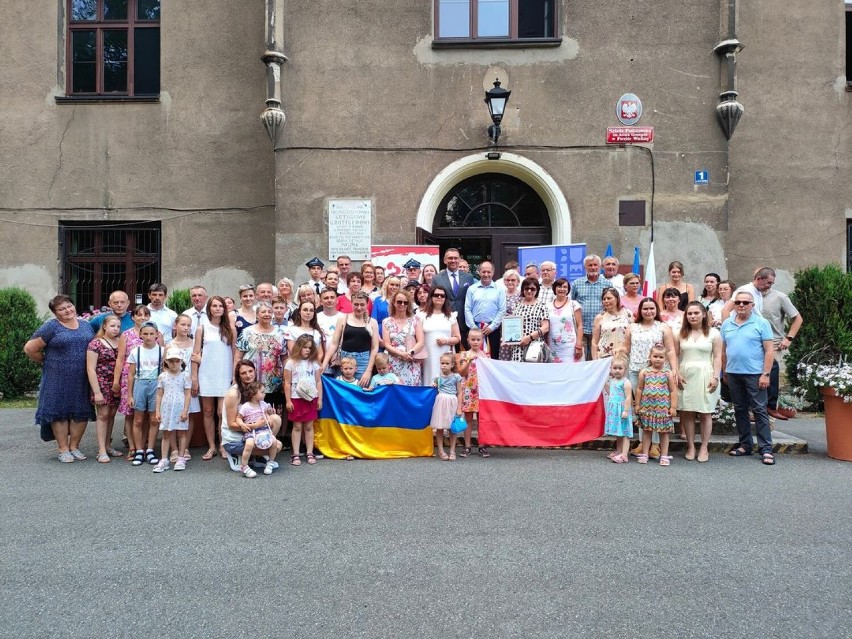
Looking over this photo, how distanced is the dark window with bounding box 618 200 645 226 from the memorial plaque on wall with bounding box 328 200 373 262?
4.48 metres

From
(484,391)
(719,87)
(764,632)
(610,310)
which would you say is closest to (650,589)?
(764,632)

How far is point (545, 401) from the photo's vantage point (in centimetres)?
777

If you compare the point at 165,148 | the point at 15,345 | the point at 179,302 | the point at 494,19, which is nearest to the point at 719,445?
the point at 494,19

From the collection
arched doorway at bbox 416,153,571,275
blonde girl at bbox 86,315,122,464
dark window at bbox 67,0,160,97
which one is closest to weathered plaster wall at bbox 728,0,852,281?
arched doorway at bbox 416,153,571,275

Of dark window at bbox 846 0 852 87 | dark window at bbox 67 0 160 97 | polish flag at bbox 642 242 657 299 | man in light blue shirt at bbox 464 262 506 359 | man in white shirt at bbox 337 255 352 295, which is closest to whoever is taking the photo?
man in light blue shirt at bbox 464 262 506 359

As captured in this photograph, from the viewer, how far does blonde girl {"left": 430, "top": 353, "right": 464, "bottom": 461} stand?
291 inches

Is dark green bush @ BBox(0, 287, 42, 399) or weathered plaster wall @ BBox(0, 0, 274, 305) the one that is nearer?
→ dark green bush @ BBox(0, 287, 42, 399)

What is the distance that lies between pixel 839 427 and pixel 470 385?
13.9 feet

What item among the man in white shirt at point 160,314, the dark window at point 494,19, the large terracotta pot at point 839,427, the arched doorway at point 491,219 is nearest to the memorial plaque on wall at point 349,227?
the arched doorway at point 491,219

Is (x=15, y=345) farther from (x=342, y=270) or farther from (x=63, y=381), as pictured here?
(x=342, y=270)

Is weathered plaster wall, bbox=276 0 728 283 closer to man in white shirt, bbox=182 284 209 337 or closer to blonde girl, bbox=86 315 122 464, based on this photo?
man in white shirt, bbox=182 284 209 337

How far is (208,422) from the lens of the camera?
764cm

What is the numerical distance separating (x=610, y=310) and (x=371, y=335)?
115 inches

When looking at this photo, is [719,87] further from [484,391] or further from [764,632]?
[764,632]
